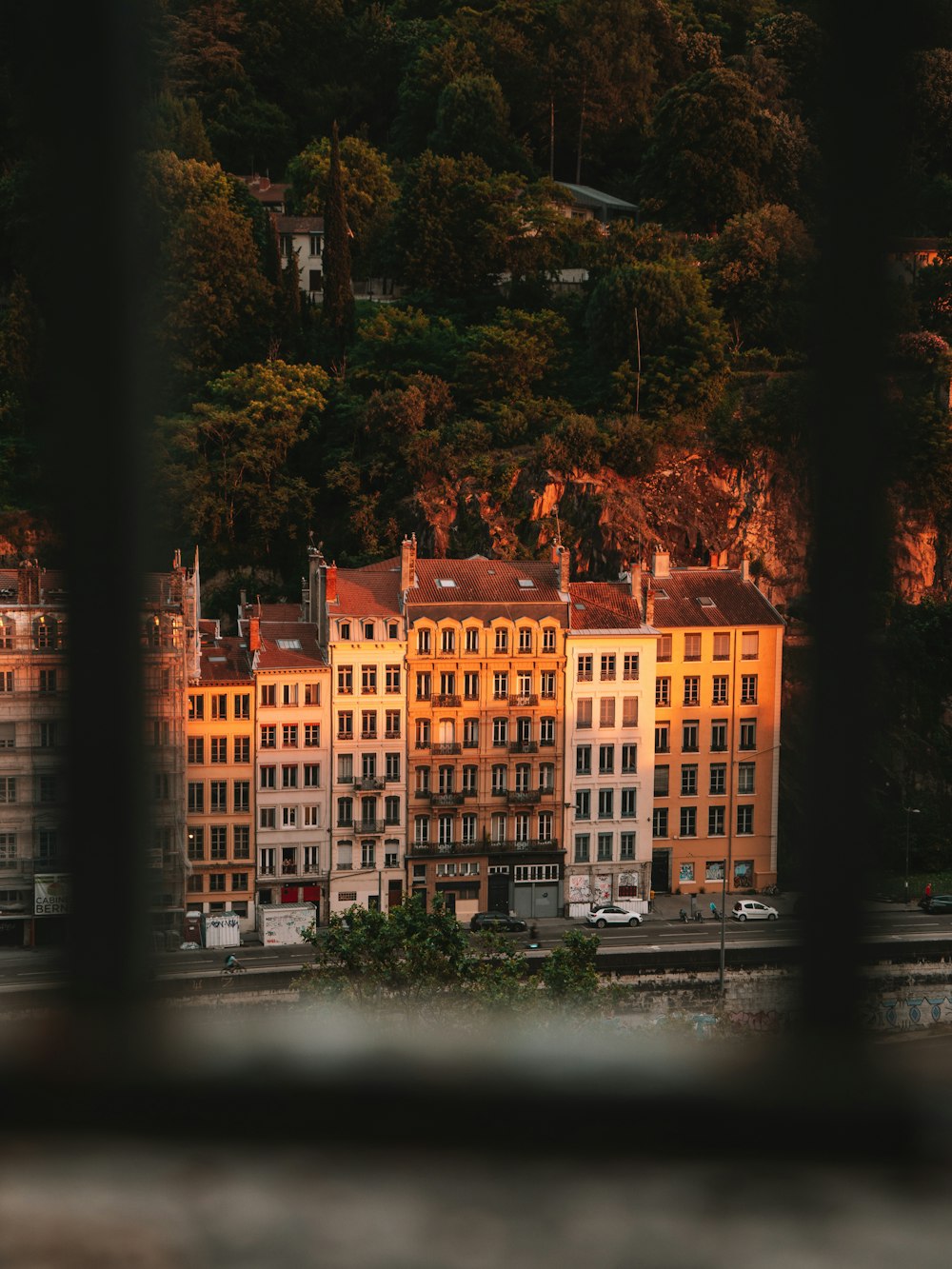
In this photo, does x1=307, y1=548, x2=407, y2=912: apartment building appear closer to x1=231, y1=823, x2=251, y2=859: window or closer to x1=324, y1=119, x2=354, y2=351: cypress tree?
x1=231, y1=823, x2=251, y2=859: window

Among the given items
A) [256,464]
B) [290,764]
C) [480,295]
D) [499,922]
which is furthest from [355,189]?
[499,922]

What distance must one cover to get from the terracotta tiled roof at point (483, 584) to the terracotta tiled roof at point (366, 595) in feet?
0.71

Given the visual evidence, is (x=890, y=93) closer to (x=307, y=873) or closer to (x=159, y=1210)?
(x=159, y=1210)

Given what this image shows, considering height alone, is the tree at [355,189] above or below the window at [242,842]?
above

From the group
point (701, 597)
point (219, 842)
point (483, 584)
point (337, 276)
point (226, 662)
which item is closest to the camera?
point (226, 662)

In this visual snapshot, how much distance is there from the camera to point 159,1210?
41.8 inches

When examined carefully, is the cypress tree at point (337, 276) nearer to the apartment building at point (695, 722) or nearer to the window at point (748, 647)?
the apartment building at point (695, 722)

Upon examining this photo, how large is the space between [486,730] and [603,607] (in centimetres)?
170

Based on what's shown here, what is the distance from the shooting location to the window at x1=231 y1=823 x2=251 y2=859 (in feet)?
52.4

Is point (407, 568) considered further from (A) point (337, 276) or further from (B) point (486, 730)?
(A) point (337, 276)

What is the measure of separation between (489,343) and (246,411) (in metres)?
3.08

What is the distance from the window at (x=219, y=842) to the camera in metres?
15.8

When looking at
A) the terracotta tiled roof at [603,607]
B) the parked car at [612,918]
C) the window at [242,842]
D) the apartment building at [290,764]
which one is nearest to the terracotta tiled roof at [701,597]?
the terracotta tiled roof at [603,607]

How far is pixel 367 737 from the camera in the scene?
16.4m
